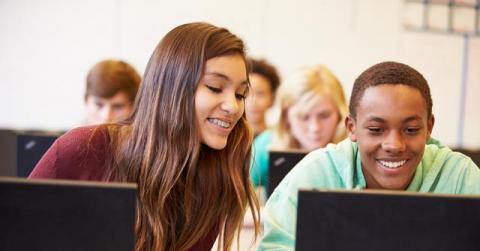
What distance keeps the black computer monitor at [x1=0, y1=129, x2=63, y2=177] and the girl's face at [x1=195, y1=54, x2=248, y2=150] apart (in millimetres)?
1032

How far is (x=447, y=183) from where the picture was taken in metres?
1.71

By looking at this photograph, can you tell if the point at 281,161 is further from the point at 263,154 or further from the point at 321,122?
the point at 263,154

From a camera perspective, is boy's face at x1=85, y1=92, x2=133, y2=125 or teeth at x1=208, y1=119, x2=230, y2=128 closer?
teeth at x1=208, y1=119, x2=230, y2=128

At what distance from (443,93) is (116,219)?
4681 millimetres

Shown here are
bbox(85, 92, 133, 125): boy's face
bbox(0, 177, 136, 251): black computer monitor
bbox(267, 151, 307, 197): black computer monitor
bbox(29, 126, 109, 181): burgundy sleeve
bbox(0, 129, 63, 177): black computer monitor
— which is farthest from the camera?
bbox(85, 92, 133, 125): boy's face

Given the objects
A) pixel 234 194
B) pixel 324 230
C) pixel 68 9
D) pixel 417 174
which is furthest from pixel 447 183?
pixel 68 9

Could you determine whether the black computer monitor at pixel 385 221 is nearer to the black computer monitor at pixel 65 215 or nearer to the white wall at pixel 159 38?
the black computer monitor at pixel 65 215

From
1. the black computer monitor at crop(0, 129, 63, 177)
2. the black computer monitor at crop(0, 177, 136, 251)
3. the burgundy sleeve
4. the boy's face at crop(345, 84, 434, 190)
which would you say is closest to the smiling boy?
the boy's face at crop(345, 84, 434, 190)

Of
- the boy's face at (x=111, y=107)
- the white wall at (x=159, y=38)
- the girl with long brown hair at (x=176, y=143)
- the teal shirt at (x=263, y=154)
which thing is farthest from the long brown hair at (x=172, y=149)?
the white wall at (x=159, y=38)

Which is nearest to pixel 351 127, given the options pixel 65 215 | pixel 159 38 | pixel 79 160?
pixel 79 160

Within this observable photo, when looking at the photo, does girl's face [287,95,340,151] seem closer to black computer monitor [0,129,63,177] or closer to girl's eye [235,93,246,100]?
black computer monitor [0,129,63,177]

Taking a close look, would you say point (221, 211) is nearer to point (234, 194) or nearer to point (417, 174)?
point (234, 194)

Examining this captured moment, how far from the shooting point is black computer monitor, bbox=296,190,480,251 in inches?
44.4

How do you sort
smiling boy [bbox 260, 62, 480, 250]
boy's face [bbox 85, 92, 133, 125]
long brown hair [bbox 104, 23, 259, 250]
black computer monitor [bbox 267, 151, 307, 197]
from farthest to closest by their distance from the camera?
1. boy's face [bbox 85, 92, 133, 125]
2. black computer monitor [bbox 267, 151, 307, 197]
3. long brown hair [bbox 104, 23, 259, 250]
4. smiling boy [bbox 260, 62, 480, 250]
